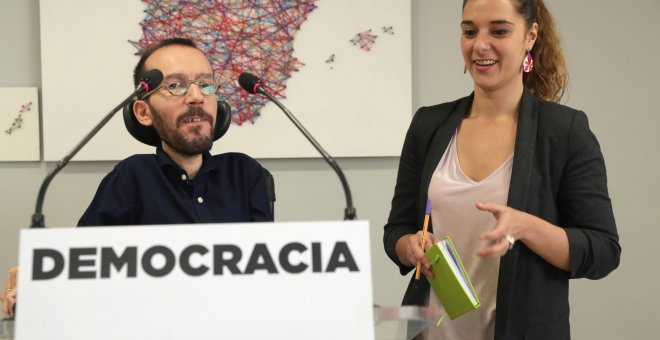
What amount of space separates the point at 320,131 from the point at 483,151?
139 cm

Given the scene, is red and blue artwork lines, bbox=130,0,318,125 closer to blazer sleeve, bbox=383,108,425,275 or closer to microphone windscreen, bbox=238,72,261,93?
blazer sleeve, bbox=383,108,425,275

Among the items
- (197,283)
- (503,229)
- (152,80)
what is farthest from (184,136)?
(503,229)

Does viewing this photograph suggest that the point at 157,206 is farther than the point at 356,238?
Yes

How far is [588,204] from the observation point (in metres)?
1.51

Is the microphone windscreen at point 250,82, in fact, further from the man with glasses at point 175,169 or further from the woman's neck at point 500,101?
the woman's neck at point 500,101

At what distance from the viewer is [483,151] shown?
5.37 ft

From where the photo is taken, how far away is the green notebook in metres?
1.35

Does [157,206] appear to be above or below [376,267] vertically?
above

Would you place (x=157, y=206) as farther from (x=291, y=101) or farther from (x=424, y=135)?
(x=291, y=101)

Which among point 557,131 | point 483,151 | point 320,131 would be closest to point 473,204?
point 483,151

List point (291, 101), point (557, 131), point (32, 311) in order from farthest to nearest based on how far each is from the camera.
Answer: point (291, 101), point (557, 131), point (32, 311)

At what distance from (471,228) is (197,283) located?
74 centimetres

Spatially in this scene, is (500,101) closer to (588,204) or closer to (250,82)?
(588,204)

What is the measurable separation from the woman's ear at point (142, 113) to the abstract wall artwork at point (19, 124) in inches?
51.0
